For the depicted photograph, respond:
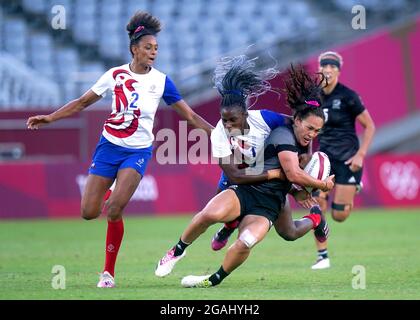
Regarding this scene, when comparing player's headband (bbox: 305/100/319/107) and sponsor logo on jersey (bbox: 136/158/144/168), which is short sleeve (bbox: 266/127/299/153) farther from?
sponsor logo on jersey (bbox: 136/158/144/168)

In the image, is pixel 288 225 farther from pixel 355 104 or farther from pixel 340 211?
pixel 355 104

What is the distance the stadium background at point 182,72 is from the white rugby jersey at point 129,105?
10.7 metres

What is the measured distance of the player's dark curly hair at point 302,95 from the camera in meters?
9.91

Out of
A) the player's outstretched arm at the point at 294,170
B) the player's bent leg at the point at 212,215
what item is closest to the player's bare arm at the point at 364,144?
the player's outstretched arm at the point at 294,170

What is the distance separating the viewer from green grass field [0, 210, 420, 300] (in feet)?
30.6

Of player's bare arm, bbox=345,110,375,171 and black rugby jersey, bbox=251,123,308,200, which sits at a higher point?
player's bare arm, bbox=345,110,375,171

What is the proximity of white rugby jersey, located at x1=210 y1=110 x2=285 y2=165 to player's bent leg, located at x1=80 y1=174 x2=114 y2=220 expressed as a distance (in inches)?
51.3

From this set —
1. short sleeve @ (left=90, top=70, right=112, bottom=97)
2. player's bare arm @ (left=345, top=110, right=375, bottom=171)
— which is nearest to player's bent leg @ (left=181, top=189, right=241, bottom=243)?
short sleeve @ (left=90, top=70, right=112, bottom=97)

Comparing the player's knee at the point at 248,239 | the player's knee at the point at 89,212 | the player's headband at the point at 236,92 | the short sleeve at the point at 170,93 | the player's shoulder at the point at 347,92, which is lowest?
the player's knee at the point at 248,239

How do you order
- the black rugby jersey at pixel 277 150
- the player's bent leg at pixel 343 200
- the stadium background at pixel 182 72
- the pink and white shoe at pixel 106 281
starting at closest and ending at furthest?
the black rugby jersey at pixel 277 150
the pink and white shoe at pixel 106 281
the player's bent leg at pixel 343 200
the stadium background at pixel 182 72

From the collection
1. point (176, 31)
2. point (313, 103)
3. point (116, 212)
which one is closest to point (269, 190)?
point (313, 103)

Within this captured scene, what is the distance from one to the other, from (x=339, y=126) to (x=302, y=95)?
3.23 metres

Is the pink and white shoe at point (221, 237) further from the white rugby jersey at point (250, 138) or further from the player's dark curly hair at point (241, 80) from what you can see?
the player's dark curly hair at point (241, 80)

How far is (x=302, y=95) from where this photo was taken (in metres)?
10.0
